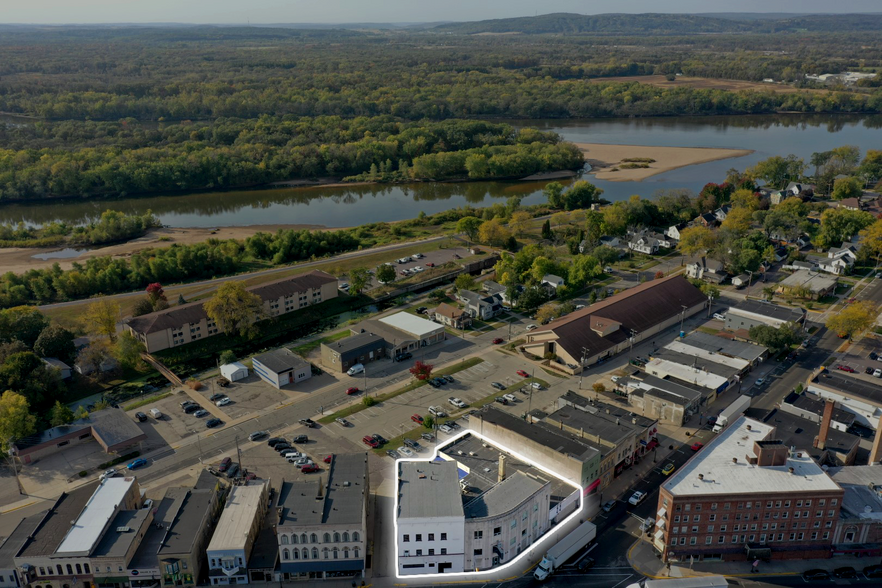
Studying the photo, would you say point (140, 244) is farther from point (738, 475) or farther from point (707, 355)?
point (738, 475)

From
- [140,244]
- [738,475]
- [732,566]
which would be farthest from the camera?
[140,244]

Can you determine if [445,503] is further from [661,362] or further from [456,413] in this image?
[661,362]

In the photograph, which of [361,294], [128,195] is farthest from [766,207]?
[128,195]

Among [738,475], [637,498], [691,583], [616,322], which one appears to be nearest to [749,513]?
[738,475]

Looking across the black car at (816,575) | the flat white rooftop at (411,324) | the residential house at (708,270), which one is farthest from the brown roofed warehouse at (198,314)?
the black car at (816,575)

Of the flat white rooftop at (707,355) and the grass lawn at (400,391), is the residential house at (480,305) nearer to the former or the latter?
the grass lawn at (400,391)

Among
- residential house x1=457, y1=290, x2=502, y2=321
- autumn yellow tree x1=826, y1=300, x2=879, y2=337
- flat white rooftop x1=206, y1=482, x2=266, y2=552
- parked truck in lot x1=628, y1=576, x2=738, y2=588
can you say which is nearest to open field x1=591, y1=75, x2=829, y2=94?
autumn yellow tree x1=826, y1=300, x2=879, y2=337
